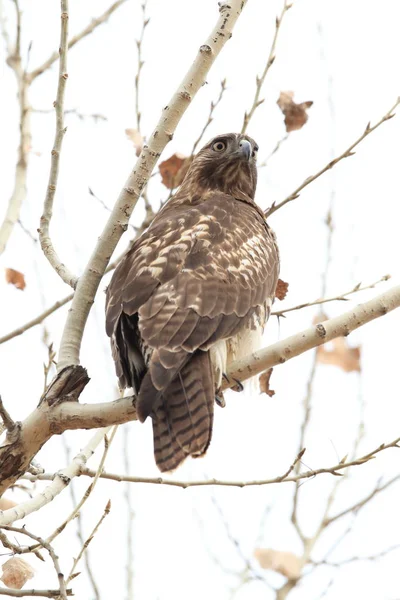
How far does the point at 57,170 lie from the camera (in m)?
4.32

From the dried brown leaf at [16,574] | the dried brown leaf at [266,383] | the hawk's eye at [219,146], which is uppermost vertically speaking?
the hawk's eye at [219,146]

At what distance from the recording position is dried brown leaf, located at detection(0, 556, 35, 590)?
357cm

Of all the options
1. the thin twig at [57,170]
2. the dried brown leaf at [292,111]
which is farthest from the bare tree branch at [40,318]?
the dried brown leaf at [292,111]

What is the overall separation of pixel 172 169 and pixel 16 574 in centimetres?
280

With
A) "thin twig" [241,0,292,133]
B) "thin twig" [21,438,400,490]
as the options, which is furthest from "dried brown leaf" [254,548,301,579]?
"thin twig" [241,0,292,133]

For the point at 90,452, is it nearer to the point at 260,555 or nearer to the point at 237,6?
the point at 260,555

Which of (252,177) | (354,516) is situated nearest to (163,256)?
(252,177)

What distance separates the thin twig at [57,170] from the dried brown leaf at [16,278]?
0.73 meters

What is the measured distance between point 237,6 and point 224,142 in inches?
79.6

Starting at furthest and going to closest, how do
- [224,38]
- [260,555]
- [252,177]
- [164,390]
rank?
[252,177]
[260,555]
[224,38]
[164,390]

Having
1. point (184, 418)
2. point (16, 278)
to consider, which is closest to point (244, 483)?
point (184, 418)

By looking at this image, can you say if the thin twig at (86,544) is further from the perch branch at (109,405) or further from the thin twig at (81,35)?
the thin twig at (81,35)

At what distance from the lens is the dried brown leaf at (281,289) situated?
5.06 meters

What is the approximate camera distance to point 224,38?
429cm
